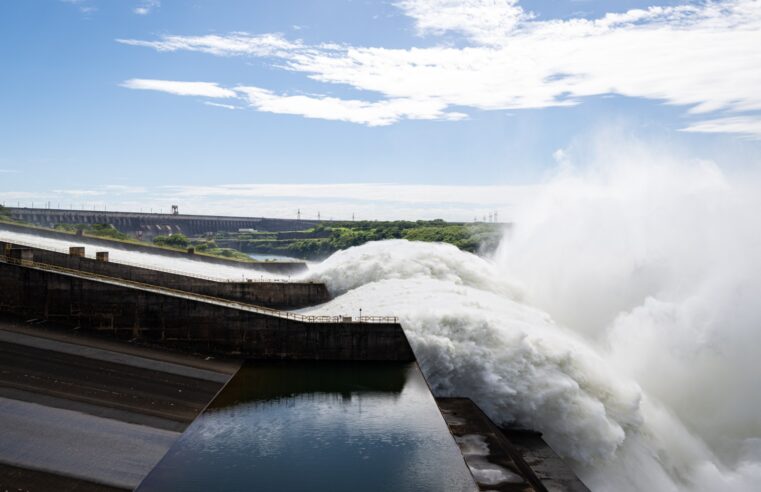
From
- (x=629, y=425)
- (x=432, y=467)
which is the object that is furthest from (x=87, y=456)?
(x=629, y=425)

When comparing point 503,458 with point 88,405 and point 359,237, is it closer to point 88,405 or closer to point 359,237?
point 88,405

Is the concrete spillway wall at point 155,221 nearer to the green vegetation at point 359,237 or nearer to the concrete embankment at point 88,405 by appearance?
the green vegetation at point 359,237

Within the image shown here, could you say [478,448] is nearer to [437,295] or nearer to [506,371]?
[506,371]

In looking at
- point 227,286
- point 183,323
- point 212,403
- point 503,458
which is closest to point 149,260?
point 227,286

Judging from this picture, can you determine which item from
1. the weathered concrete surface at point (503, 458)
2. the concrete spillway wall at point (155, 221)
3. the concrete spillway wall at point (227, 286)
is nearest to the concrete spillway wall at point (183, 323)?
the weathered concrete surface at point (503, 458)

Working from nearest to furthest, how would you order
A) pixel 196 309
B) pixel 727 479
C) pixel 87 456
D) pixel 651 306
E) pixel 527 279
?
pixel 87 456, pixel 727 479, pixel 196 309, pixel 651 306, pixel 527 279

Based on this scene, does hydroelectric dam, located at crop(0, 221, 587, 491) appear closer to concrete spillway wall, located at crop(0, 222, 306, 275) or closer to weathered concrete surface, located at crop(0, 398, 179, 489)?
weathered concrete surface, located at crop(0, 398, 179, 489)
